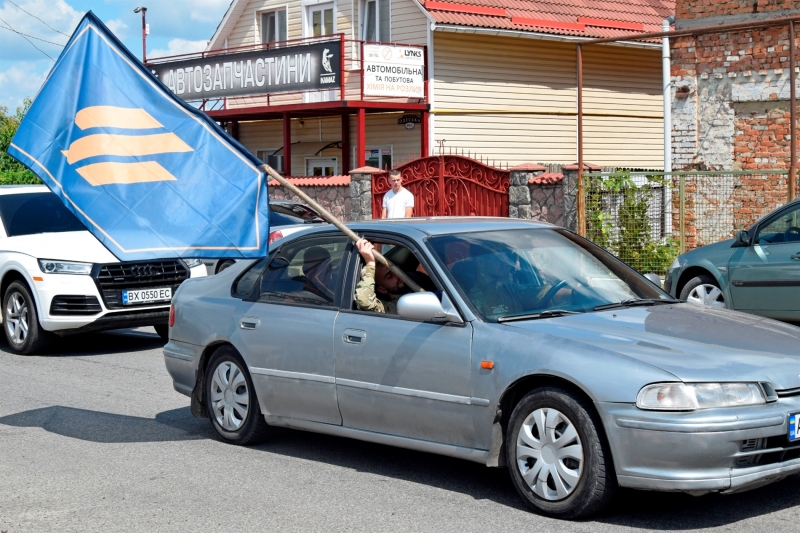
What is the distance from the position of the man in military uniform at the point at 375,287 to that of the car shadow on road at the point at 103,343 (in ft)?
20.0

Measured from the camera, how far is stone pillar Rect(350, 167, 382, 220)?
22.4 m

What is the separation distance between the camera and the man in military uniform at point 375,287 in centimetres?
670

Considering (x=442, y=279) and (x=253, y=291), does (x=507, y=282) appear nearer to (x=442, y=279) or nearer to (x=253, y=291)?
(x=442, y=279)

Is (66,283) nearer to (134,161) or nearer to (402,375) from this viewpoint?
(134,161)

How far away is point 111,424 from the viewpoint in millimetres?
8258

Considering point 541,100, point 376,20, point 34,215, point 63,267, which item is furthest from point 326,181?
point 63,267

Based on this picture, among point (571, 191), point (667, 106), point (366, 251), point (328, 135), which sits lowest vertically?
point (366, 251)

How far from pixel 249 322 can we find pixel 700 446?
3230 mm

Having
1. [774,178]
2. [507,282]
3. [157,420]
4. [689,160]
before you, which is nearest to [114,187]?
[157,420]

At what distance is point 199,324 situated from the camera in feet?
25.2

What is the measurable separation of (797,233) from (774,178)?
664cm

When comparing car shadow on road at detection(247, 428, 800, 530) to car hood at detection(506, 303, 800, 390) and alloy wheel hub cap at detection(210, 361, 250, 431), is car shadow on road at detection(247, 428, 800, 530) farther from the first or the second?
car hood at detection(506, 303, 800, 390)

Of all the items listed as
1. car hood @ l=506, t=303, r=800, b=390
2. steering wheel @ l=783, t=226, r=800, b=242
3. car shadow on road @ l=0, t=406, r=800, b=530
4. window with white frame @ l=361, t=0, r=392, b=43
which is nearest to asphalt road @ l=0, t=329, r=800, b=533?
car shadow on road @ l=0, t=406, r=800, b=530

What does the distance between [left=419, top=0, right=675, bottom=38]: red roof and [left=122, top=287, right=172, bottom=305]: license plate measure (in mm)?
14941
